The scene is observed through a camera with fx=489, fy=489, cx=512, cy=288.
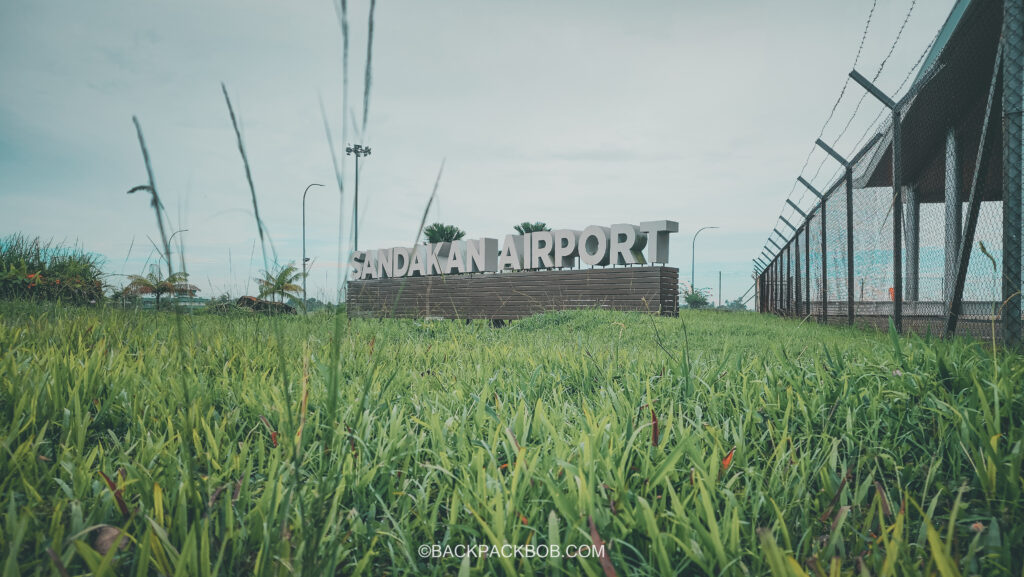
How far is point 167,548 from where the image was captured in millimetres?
1054

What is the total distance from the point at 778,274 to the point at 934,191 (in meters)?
5.02

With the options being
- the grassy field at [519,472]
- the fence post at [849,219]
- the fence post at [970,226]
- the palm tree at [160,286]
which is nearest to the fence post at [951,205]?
the fence post at [849,219]

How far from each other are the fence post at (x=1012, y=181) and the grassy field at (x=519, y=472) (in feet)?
2.32

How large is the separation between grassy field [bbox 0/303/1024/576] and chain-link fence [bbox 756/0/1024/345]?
677 millimetres

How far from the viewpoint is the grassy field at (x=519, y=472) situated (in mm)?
1090

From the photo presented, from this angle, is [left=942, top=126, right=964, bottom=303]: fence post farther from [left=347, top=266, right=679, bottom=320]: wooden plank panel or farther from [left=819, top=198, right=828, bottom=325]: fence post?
[left=347, top=266, right=679, bottom=320]: wooden plank panel

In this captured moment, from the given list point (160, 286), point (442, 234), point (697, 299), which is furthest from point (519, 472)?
point (697, 299)

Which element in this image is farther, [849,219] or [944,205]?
[849,219]

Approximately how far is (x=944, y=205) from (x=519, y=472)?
7444 millimetres

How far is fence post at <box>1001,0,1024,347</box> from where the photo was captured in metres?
2.82

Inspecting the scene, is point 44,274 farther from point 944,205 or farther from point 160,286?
point 944,205

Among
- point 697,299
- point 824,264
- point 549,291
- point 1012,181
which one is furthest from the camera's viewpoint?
point 697,299

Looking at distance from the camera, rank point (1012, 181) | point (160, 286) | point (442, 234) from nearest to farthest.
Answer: point (160, 286) → point (1012, 181) → point (442, 234)

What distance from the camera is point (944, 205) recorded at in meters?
6.18
